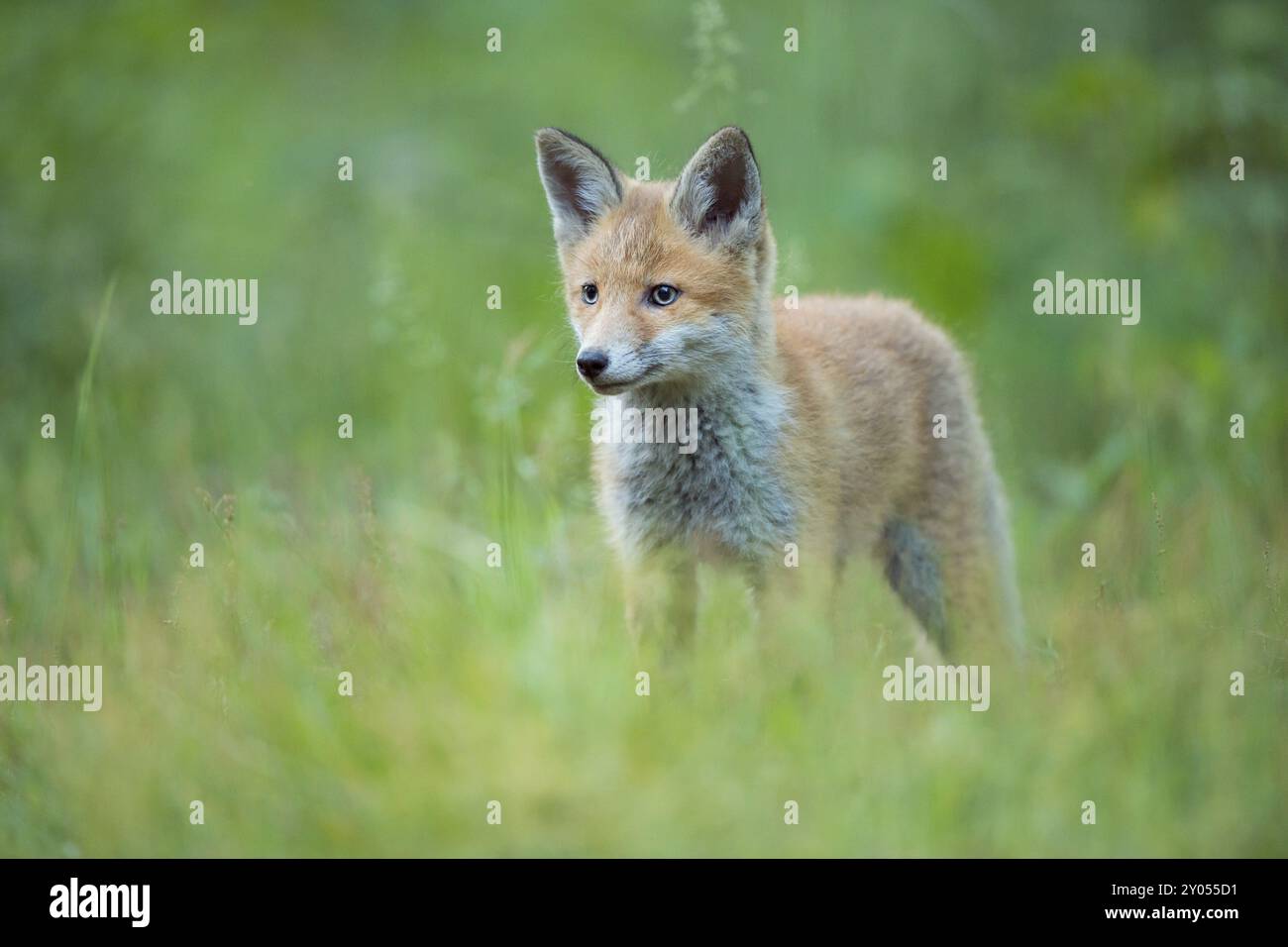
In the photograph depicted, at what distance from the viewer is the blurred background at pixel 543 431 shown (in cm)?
404

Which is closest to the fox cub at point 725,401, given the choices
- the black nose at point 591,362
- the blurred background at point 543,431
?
the black nose at point 591,362

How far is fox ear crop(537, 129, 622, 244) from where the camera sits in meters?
5.83

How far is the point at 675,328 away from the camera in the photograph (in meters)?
5.41

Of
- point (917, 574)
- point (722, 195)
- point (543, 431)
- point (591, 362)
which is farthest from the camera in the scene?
point (543, 431)

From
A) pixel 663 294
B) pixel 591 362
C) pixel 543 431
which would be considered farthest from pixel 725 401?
pixel 543 431

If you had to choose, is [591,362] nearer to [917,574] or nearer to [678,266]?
[678,266]

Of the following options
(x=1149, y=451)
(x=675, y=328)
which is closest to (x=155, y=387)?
(x=675, y=328)

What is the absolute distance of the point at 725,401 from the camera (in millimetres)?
5625

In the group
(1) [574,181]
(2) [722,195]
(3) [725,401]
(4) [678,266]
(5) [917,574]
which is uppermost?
(1) [574,181]

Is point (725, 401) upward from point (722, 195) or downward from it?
downward

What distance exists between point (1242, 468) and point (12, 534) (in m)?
6.79

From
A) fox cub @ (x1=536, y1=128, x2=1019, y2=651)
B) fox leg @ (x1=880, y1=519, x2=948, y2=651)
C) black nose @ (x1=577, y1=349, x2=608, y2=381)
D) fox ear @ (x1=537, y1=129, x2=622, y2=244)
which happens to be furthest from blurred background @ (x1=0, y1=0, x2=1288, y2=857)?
black nose @ (x1=577, y1=349, x2=608, y2=381)

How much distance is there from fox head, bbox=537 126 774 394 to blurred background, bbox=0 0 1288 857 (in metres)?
0.74

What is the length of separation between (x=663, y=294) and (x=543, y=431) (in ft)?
4.84
